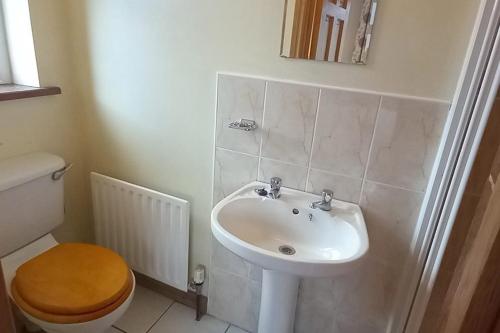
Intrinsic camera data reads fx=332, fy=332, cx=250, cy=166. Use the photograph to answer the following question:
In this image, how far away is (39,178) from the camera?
1.43m

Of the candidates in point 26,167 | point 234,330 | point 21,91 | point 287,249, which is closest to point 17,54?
point 21,91

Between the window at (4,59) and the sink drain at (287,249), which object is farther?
the window at (4,59)

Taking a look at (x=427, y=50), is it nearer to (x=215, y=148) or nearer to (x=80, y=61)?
(x=215, y=148)

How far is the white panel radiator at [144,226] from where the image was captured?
1608mm

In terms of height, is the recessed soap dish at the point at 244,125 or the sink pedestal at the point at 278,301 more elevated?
the recessed soap dish at the point at 244,125

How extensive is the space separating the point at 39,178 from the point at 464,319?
5.14ft

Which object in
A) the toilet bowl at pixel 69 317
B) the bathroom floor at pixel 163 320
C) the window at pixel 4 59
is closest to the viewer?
the toilet bowl at pixel 69 317

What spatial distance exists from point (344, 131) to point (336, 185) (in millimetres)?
217

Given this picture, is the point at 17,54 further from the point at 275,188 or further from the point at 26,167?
the point at 275,188

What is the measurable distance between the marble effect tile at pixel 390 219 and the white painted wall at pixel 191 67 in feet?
1.19

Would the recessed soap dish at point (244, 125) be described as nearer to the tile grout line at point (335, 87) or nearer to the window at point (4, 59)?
the tile grout line at point (335, 87)

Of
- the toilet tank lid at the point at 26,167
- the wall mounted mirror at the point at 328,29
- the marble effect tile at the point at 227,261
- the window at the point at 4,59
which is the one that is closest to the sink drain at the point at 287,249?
the marble effect tile at the point at 227,261

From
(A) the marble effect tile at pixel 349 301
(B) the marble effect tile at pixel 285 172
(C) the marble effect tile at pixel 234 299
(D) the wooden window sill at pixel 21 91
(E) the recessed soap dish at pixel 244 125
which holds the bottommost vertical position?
(C) the marble effect tile at pixel 234 299

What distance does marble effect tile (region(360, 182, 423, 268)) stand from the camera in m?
1.21
